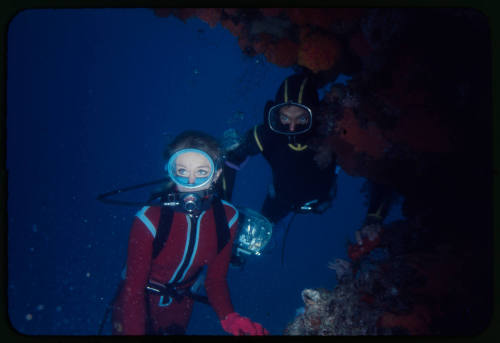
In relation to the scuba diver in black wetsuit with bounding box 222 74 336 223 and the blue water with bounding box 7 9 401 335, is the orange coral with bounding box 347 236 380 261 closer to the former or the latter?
the scuba diver in black wetsuit with bounding box 222 74 336 223

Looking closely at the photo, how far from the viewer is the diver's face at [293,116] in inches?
172

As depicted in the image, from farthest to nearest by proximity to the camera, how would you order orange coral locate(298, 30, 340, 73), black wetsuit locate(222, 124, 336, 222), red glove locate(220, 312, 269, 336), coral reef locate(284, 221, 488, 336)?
1. black wetsuit locate(222, 124, 336, 222)
2. orange coral locate(298, 30, 340, 73)
3. red glove locate(220, 312, 269, 336)
4. coral reef locate(284, 221, 488, 336)

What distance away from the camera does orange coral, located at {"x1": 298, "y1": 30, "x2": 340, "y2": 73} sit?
335 cm

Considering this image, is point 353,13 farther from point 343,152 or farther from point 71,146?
point 71,146

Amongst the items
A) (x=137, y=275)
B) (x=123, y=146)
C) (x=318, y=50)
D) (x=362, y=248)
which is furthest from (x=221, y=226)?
(x=123, y=146)

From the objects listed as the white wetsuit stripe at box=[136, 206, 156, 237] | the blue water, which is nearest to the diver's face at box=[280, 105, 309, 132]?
the white wetsuit stripe at box=[136, 206, 156, 237]

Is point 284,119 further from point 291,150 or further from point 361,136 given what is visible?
point 361,136

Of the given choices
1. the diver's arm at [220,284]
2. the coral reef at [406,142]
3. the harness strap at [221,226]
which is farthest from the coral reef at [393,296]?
the harness strap at [221,226]

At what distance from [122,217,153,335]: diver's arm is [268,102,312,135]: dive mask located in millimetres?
2613

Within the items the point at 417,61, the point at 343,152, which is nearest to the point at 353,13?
the point at 417,61

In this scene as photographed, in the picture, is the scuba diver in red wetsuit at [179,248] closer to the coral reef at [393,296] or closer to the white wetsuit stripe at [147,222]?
the white wetsuit stripe at [147,222]

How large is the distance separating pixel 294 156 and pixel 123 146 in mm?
44706

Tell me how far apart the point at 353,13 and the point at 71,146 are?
49.3 m

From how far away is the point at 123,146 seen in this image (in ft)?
144
